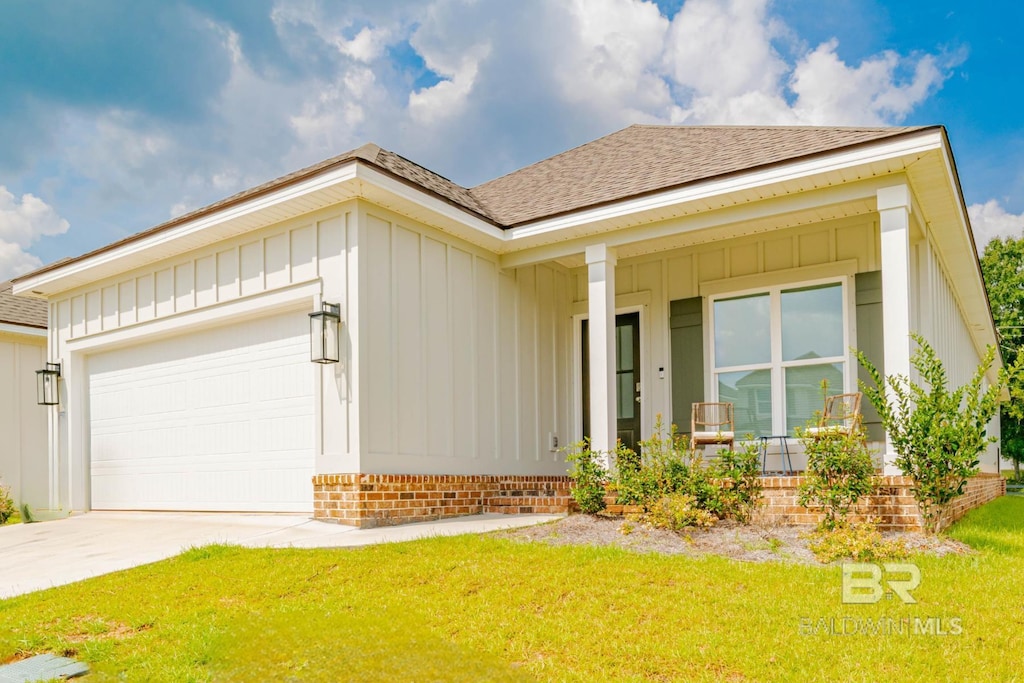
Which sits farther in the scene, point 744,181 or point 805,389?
point 805,389

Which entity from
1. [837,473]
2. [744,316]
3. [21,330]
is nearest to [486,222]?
[744,316]

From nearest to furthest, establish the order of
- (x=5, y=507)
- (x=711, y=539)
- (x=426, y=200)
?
(x=711, y=539) < (x=426, y=200) < (x=5, y=507)

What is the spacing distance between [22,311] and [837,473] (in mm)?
12903

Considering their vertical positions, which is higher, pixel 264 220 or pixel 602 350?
pixel 264 220

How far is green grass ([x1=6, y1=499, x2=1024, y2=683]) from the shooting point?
373cm

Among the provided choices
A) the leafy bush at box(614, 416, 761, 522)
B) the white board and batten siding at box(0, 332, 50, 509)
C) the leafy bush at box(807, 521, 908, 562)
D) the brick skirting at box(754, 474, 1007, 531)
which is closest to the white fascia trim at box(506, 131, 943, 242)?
the leafy bush at box(614, 416, 761, 522)

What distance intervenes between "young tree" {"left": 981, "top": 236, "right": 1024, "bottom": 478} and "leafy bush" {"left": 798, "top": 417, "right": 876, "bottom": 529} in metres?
28.0

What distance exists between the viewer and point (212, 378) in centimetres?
955

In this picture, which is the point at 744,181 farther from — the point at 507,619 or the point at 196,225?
the point at 196,225

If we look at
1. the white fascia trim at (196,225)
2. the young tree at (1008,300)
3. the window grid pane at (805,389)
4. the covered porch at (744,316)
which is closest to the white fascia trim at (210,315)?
the white fascia trim at (196,225)

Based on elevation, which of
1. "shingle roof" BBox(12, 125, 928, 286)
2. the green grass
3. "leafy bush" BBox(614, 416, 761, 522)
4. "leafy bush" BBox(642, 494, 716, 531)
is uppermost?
"shingle roof" BBox(12, 125, 928, 286)

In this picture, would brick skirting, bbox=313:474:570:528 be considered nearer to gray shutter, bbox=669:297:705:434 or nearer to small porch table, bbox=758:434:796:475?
gray shutter, bbox=669:297:705:434

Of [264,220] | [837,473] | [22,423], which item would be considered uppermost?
[264,220]

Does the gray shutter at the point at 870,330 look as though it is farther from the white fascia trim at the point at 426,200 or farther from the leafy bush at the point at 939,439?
the white fascia trim at the point at 426,200
